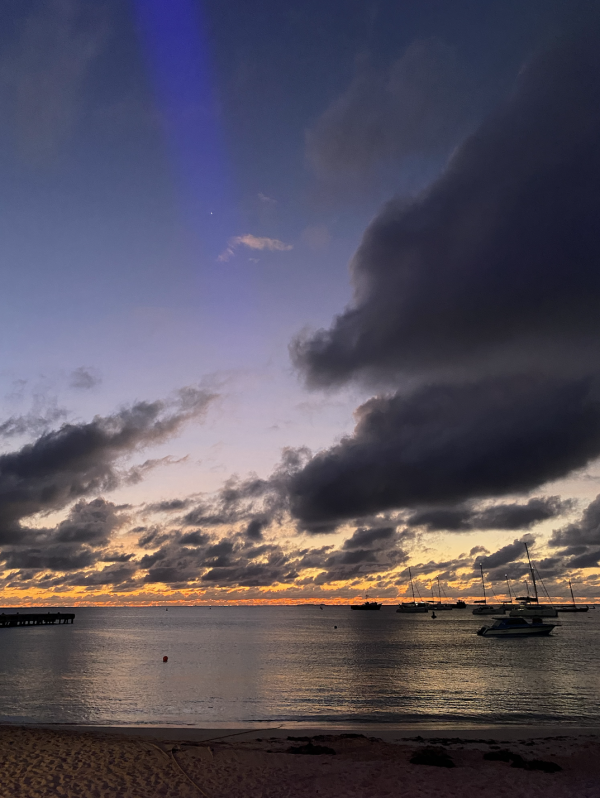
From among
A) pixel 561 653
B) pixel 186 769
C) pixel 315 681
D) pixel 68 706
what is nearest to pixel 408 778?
pixel 186 769

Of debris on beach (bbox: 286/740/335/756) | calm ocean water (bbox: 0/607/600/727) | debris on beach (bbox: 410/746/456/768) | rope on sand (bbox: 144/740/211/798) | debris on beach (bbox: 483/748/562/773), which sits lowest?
calm ocean water (bbox: 0/607/600/727)

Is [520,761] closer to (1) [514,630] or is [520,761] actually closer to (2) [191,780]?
(2) [191,780]

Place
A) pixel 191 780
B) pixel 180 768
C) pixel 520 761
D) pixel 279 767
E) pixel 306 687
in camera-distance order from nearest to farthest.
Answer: pixel 191 780, pixel 180 768, pixel 279 767, pixel 520 761, pixel 306 687

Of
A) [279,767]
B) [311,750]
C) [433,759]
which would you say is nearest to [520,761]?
[433,759]

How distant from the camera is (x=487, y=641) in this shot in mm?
134375

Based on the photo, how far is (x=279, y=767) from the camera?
93.1ft

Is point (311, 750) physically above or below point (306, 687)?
above

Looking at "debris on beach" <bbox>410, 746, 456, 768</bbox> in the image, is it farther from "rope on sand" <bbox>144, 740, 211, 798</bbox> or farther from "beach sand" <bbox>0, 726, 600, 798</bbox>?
"rope on sand" <bbox>144, 740, 211, 798</bbox>

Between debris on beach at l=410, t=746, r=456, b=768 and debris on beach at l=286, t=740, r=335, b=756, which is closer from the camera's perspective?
debris on beach at l=410, t=746, r=456, b=768

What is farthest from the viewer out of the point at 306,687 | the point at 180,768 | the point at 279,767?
the point at 306,687

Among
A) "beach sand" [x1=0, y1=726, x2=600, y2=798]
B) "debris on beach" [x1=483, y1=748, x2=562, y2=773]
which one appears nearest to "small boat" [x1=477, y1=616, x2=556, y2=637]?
"beach sand" [x1=0, y1=726, x2=600, y2=798]

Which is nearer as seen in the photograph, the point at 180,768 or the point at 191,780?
the point at 191,780

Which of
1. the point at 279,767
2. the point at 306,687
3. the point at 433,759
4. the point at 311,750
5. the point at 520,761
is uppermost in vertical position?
the point at 279,767

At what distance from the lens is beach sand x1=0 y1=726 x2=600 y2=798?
2430 centimetres
